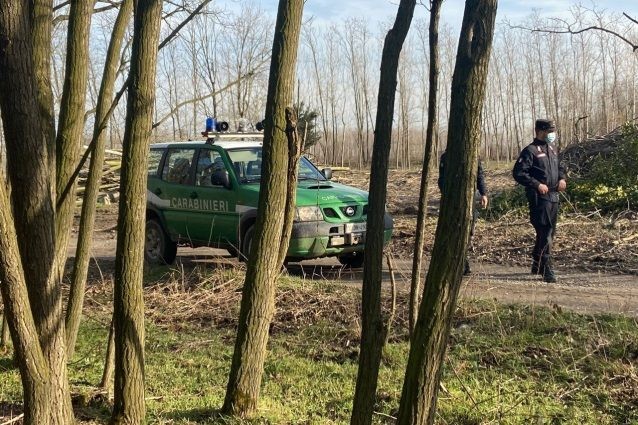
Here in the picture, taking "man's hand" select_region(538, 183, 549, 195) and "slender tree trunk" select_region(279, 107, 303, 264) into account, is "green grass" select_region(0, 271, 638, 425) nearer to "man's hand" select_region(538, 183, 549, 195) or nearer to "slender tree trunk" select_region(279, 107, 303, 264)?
"slender tree trunk" select_region(279, 107, 303, 264)

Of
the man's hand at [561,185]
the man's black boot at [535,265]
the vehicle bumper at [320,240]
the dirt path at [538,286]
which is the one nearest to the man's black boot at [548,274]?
the dirt path at [538,286]

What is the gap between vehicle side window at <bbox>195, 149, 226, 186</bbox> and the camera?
10.2 meters

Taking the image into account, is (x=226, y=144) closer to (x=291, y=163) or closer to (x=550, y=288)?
(x=550, y=288)

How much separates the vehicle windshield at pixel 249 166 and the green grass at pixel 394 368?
3.21 metres

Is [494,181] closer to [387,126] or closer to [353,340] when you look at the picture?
[353,340]

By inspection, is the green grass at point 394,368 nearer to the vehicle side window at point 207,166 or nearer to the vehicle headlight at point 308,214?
the vehicle headlight at point 308,214

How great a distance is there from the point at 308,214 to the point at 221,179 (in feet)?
4.82

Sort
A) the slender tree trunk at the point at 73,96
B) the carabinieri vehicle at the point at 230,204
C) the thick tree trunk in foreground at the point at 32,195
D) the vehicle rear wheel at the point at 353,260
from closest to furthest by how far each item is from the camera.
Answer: the thick tree trunk in foreground at the point at 32,195, the slender tree trunk at the point at 73,96, the carabinieri vehicle at the point at 230,204, the vehicle rear wheel at the point at 353,260

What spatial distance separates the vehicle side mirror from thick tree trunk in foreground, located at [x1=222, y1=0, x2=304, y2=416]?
18.7 feet

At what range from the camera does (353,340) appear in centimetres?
600

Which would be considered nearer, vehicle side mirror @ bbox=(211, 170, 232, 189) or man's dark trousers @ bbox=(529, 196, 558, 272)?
man's dark trousers @ bbox=(529, 196, 558, 272)

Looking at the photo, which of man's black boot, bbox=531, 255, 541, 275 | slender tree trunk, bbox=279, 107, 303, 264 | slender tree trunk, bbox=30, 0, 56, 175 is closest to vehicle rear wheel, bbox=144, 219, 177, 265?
man's black boot, bbox=531, 255, 541, 275

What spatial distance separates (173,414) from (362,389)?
6.53ft

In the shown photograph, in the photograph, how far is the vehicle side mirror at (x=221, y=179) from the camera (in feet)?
32.1
